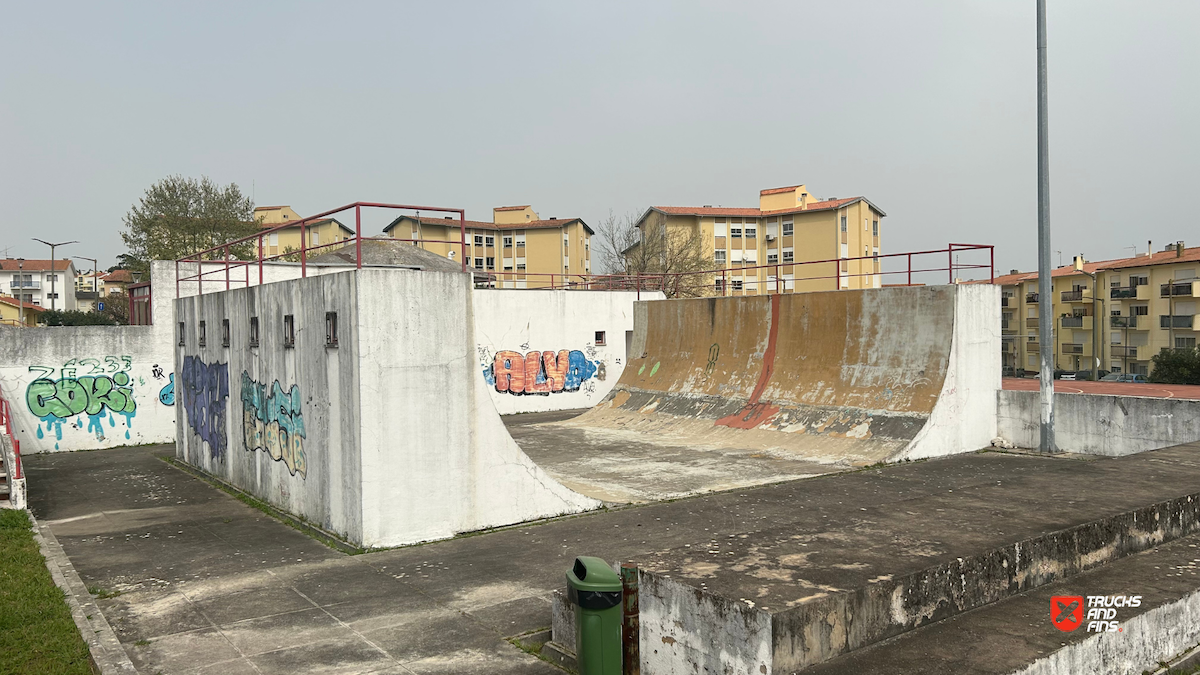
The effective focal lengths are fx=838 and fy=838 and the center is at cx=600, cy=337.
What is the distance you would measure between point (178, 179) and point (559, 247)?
113 feet

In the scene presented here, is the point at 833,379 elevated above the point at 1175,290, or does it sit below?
below

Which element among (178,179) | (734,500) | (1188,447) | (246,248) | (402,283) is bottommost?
(734,500)

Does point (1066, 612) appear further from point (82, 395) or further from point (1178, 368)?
point (1178, 368)

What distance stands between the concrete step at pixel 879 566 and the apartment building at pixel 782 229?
5531 cm

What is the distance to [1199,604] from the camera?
605 cm

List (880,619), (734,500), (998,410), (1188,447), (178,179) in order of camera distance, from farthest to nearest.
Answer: (178,179) → (998,410) → (734,500) → (1188,447) → (880,619)

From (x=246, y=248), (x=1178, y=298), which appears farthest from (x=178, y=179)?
(x=1178, y=298)

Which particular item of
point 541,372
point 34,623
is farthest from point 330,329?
point 541,372

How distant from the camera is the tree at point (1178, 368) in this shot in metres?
42.2

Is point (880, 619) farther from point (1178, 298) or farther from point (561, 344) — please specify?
point (1178, 298)

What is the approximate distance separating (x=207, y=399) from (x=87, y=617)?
846 cm

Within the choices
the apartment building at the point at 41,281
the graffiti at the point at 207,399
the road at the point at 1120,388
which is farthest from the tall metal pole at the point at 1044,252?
the apartment building at the point at 41,281

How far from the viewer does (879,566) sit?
5.57 m

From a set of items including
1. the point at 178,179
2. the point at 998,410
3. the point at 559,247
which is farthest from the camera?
the point at 559,247
